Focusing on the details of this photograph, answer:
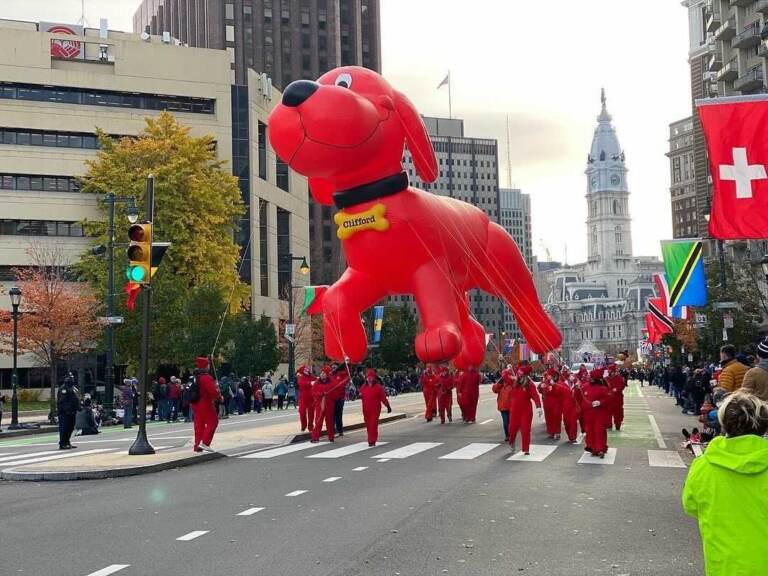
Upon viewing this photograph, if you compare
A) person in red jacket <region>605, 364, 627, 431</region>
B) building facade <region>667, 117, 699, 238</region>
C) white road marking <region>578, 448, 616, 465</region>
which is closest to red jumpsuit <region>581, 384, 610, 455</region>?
white road marking <region>578, 448, 616, 465</region>

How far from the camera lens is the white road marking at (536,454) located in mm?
16062

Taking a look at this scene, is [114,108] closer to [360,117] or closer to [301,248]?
[301,248]

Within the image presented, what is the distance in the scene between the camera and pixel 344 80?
55.5ft

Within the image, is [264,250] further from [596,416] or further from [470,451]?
[596,416]

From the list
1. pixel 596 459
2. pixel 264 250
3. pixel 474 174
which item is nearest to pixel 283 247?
pixel 264 250

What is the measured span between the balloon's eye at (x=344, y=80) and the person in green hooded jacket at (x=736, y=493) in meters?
13.2

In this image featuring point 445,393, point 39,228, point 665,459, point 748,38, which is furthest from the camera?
point 748,38

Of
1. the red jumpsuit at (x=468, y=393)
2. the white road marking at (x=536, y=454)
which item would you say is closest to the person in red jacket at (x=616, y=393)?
the white road marking at (x=536, y=454)

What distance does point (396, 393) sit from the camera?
62.0m

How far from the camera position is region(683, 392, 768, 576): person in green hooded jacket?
4.49 metres

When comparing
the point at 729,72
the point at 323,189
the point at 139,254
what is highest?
the point at 729,72

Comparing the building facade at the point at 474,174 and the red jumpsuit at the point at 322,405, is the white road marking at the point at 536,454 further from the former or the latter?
the building facade at the point at 474,174

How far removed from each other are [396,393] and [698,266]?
36.4 metres

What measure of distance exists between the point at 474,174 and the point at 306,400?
454 ft
